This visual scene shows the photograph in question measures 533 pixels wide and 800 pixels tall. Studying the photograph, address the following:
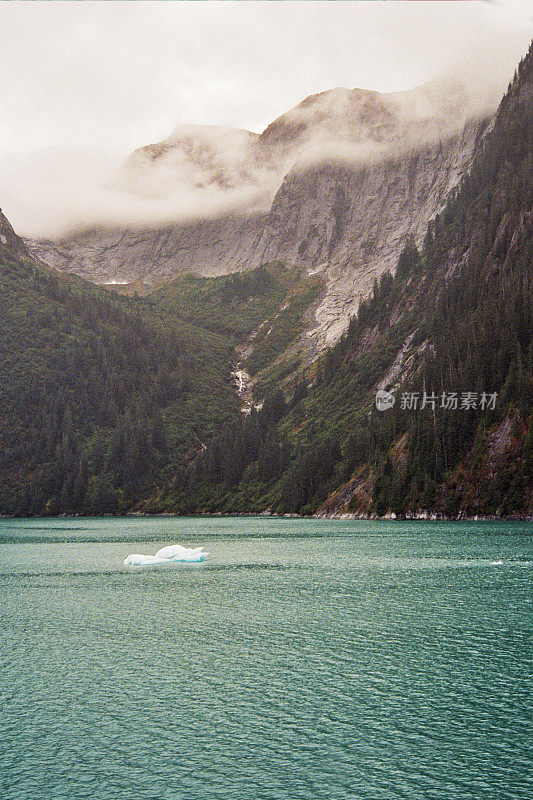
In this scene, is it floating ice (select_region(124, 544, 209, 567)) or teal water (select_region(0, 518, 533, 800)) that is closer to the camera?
teal water (select_region(0, 518, 533, 800))

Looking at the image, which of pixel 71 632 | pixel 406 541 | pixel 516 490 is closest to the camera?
pixel 71 632

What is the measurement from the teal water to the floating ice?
16.2 metres

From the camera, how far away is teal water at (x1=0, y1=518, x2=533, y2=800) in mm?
32156

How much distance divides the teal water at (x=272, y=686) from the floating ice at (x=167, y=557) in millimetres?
16176

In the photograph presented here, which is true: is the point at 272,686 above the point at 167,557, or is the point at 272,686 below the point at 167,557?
above

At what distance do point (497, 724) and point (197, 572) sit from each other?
68.2m

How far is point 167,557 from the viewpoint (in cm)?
11212

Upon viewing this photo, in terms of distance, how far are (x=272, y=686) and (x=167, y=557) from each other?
68734 millimetres

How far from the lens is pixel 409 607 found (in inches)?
2712

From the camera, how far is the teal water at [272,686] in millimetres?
32156

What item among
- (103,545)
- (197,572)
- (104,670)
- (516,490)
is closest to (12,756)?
(104,670)

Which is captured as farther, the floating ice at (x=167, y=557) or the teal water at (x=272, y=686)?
the floating ice at (x=167, y=557)

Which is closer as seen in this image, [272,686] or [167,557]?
[272,686]

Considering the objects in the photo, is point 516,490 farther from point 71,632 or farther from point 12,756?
point 12,756
